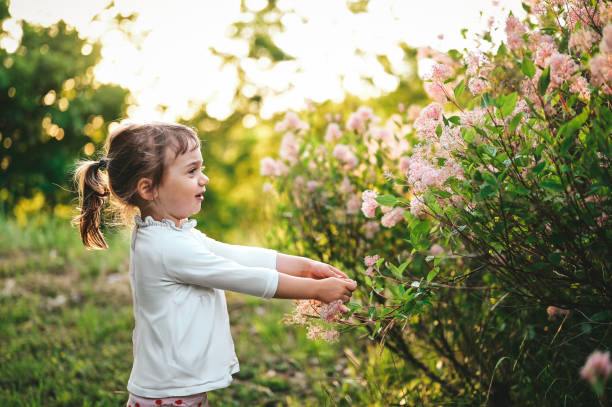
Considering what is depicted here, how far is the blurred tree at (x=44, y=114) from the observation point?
7465 mm

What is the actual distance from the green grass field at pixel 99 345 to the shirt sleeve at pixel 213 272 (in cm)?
100

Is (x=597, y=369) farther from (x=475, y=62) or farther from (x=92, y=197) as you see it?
(x=92, y=197)

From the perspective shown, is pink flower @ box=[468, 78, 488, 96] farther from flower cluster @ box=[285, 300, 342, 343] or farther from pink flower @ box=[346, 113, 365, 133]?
pink flower @ box=[346, 113, 365, 133]

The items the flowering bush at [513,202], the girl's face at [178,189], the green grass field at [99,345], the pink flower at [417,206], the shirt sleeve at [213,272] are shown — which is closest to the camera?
the flowering bush at [513,202]

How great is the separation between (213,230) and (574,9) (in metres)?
7.16

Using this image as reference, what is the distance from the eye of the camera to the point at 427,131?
1791 millimetres

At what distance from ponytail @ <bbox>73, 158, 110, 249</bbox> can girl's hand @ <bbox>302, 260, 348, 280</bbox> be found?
101 cm

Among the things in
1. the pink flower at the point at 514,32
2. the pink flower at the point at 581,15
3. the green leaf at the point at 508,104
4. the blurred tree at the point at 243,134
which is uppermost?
the pink flower at the point at 581,15

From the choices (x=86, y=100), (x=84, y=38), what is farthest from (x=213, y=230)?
(x=84, y=38)

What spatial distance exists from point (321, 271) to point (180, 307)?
2.14ft

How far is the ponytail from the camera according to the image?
2.29m

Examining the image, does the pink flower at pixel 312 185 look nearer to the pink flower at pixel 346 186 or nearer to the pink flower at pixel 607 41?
the pink flower at pixel 346 186

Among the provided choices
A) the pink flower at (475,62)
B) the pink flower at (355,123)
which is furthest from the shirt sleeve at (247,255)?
the pink flower at (475,62)

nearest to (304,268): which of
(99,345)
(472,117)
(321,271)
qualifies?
(321,271)
